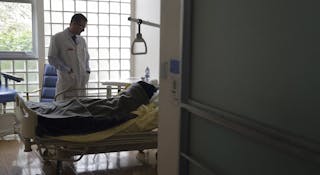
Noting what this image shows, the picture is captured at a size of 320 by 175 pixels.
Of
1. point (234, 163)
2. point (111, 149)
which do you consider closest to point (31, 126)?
point (111, 149)

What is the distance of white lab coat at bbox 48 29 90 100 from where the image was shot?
4.16 meters

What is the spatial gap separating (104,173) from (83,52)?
1431 millimetres

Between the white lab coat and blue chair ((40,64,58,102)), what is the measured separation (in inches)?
19.4

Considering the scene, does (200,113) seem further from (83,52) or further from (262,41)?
(83,52)

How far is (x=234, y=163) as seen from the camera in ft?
5.64

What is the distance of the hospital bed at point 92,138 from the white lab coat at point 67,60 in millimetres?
819

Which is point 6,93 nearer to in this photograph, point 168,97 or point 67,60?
point 67,60

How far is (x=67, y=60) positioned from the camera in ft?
13.8

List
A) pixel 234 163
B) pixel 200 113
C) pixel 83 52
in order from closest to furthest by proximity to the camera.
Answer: pixel 234 163, pixel 200 113, pixel 83 52

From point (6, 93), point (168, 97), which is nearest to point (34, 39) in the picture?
point (6, 93)

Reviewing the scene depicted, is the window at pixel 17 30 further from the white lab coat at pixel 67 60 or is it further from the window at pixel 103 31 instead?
the white lab coat at pixel 67 60

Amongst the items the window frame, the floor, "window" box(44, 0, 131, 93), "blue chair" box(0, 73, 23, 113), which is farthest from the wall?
"blue chair" box(0, 73, 23, 113)

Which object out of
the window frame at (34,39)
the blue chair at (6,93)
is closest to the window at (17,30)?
the window frame at (34,39)

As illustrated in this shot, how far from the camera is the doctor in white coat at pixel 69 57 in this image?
415 cm
